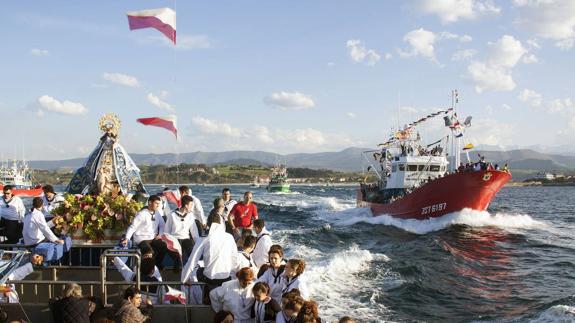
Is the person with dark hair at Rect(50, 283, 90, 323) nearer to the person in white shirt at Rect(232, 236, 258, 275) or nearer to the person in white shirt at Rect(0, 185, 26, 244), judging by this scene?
the person in white shirt at Rect(232, 236, 258, 275)

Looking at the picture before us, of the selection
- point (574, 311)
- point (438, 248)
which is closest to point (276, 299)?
point (574, 311)

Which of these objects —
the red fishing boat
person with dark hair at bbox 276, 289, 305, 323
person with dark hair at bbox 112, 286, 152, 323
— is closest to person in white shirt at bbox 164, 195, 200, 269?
person with dark hair at bbox 112, 286, 152, 323

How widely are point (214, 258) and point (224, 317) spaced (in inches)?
42.2

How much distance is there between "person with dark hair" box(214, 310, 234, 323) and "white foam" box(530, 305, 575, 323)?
963 centimetres

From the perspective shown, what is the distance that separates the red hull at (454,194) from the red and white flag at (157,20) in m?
21.6

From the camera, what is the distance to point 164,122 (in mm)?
14359

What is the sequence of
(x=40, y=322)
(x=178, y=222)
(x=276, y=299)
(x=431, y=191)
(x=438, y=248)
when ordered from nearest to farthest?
1. (x=276, y=299)
2. (x=40, y=322)
3. (x=178, y=222)
4. (x=438, y=248)
5. (x=431, y=191)

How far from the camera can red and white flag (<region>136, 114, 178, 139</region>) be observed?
14320 millimetres

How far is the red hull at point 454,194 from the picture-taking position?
98.6ft

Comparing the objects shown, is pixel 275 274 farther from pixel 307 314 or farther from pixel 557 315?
pixel 557 315

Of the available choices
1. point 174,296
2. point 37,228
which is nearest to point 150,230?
point 174,296

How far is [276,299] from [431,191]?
27123 millimetres

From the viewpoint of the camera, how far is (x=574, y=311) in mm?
12703

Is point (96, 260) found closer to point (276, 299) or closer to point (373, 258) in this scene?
point (276, 299)
